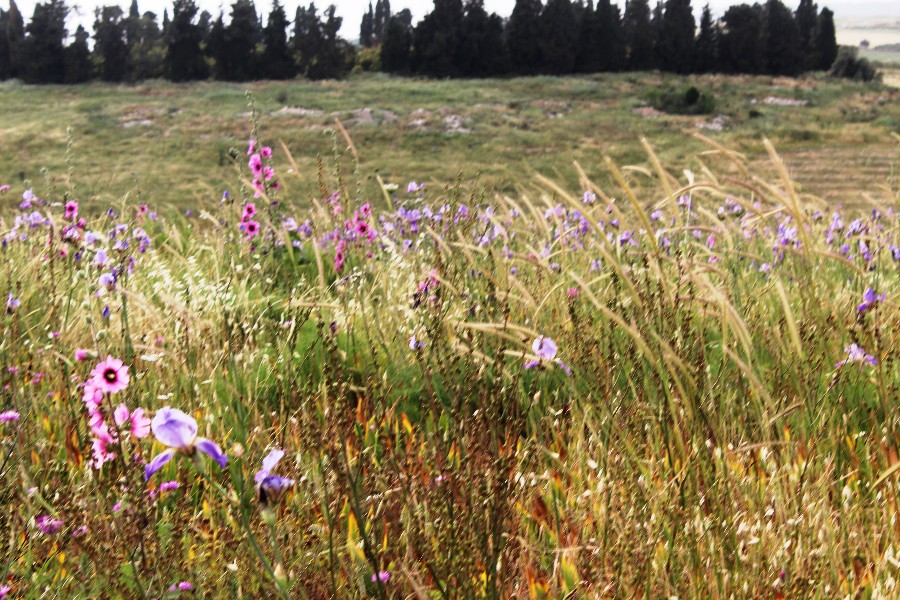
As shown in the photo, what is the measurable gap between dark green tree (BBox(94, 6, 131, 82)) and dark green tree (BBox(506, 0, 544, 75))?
19825mm

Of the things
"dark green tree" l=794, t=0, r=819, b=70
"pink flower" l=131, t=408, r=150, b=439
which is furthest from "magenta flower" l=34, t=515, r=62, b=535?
"dark green tree" l=794, t=0, r=819, b=70

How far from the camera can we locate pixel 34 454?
2252mm

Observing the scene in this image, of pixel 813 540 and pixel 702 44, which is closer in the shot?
pixel 813 540

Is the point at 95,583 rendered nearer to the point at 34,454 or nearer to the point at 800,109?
the point at 34,454

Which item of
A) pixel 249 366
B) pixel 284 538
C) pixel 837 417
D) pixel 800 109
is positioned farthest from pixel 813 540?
pixel 800 109

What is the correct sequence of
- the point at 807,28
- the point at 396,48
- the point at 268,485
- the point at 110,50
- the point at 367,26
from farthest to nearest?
the point at 367,26 < the point at 807,28 < the point at 396,48 < the point at 110,50 < the point at 268,485

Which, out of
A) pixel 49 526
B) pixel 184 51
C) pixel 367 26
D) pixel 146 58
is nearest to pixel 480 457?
pixel 49 526

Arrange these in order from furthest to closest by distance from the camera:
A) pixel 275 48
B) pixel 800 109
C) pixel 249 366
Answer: pixel 275 48, pixel 800 109, pixel 249 366

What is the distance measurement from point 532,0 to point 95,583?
158 feet

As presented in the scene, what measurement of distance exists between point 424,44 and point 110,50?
51.9 ft

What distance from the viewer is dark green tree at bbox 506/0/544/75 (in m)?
46.8

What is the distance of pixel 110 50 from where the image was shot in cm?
4325

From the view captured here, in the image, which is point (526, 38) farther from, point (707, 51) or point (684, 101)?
point (684, 101)

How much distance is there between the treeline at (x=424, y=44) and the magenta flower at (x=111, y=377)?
45222mm
